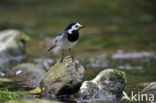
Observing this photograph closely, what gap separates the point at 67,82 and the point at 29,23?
1417 centimetres

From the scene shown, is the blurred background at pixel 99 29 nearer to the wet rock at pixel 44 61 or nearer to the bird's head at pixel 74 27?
the wet rock at pixel 44 61

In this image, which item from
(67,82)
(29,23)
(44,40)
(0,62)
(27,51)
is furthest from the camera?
(29,23)

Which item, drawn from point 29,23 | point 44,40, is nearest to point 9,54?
point 44,40

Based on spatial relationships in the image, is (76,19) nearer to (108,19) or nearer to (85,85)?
(108,19)

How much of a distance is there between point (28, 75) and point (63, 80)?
2.18 m

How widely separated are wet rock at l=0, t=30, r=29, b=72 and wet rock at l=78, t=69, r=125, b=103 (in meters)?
5.54

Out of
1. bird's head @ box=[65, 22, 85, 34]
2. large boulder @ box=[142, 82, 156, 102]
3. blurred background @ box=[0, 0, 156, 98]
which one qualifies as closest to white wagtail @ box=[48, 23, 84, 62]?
bird's head @ box=[65, 22, 85, 34]

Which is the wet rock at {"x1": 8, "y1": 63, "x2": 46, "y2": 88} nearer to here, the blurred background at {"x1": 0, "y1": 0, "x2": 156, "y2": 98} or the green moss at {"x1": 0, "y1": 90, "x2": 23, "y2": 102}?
the blurred background at {"x1": 0, "y1": 0, "x2": 156, "y2": 98}

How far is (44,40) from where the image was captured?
58.6 feet

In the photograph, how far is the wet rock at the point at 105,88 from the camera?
31.3 ft

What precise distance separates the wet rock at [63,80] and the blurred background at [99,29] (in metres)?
1.71

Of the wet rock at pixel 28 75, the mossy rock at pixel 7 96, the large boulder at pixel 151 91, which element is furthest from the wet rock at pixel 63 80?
the large boulder at pixel 151 91

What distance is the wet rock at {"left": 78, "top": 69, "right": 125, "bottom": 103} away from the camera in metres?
9.53

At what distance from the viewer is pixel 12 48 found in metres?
15.2
